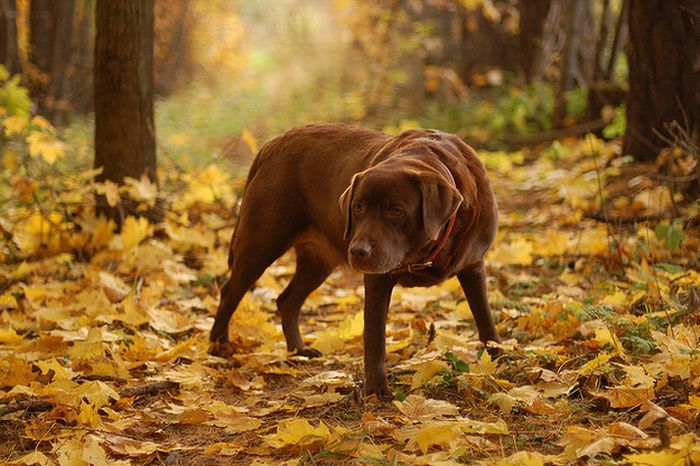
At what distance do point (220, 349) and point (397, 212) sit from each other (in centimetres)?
177

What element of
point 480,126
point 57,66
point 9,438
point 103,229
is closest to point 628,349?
point 9,438

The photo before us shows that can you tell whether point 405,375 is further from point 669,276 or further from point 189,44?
point 189,44

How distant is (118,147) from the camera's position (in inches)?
279

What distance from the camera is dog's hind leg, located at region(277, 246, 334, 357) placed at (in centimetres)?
499

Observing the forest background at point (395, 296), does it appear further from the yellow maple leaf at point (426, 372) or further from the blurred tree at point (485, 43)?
the blurred tree at point (485, 43)

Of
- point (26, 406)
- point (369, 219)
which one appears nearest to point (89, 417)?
point (26, 406)

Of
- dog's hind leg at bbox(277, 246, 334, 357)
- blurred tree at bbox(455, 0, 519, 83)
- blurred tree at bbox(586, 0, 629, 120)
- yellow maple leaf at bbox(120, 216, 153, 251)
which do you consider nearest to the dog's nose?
dog's hind leg at bbox(277, 246, 334, 357)

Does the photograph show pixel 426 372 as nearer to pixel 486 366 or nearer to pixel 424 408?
pixel 486 366

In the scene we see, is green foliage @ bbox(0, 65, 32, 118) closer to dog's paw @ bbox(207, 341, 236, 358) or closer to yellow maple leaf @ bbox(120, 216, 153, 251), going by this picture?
yellow maple leaf @ bbox(120, 216, 153, 251)

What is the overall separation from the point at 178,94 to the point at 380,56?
22.0ft

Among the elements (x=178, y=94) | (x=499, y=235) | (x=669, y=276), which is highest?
(x=669, y=276)

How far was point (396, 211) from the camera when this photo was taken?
3652 mm

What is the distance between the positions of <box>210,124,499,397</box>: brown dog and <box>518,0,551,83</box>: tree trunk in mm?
9423

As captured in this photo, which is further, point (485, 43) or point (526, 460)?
point (485, 43)
